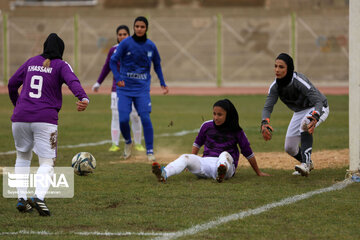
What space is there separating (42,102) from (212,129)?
115 inches

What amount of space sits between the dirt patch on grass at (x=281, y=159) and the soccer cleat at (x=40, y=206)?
4.33 m

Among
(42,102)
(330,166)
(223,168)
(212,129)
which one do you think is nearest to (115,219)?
(42,102)

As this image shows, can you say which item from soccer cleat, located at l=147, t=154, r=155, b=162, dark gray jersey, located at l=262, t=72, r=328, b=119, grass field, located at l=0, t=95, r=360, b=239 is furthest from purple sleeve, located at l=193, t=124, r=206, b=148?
soccer cleat, located at l=147, t=154, r=155, b=162

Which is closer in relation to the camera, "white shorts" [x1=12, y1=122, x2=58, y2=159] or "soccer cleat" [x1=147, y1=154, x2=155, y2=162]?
"white shorts" [x1=12, y1=122, x2=58, y2=159]

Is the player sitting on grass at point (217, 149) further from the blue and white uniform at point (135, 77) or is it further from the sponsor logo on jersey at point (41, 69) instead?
the sponsor logo on jersey at point (41, 69)

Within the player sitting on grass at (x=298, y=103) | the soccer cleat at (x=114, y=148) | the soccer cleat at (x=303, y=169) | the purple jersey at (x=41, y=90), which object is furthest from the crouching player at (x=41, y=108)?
the soccer cleat at (x=114, y=148)

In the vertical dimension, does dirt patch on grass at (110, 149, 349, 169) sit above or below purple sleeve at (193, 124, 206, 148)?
below

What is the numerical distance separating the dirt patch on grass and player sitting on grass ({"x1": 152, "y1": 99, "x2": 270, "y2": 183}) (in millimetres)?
1528

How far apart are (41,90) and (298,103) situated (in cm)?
383

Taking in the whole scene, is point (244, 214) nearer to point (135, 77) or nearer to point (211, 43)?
point (135, 77)

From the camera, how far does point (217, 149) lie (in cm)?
942

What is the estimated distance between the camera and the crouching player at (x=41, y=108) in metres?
7.21

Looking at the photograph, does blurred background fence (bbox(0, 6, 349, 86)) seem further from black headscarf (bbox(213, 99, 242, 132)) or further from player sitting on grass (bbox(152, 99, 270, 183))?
black headscarf (bbox(213, 99, 242, 132))

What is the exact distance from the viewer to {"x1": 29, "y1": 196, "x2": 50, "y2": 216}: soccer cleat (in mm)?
7082
